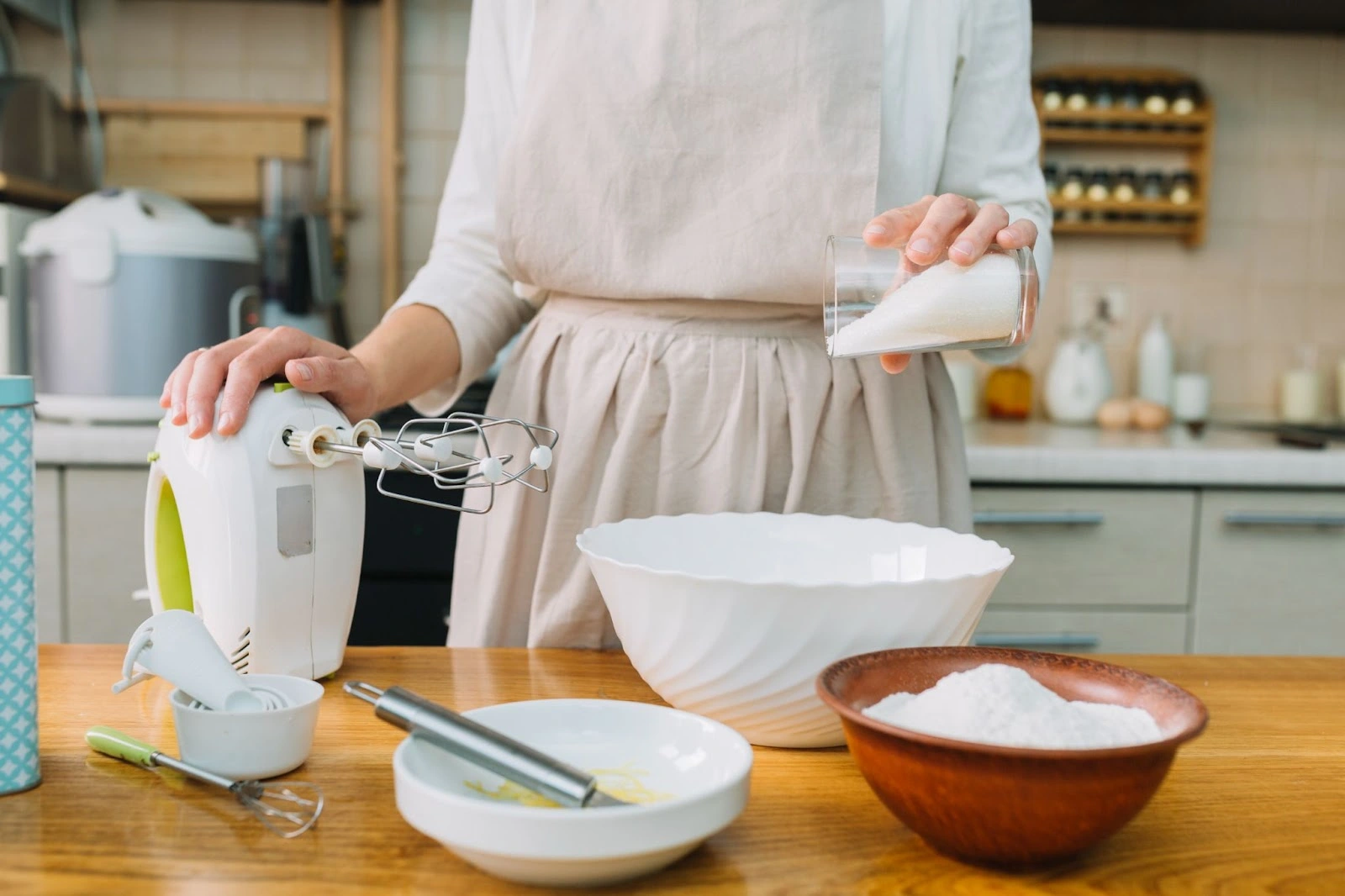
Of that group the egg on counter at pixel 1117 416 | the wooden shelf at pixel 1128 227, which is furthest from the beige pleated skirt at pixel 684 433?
the wooden shelf at pixel 1128 227

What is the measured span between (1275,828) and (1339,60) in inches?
→ 83.4

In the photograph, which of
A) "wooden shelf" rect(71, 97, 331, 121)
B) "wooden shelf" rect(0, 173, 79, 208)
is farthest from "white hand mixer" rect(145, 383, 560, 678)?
"wooden shelf" rect(71, 97, 331, 121)

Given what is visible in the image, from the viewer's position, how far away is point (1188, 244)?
221cm

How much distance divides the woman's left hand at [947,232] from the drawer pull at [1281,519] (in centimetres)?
118

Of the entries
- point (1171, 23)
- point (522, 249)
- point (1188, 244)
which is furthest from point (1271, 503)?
point (522, 249)

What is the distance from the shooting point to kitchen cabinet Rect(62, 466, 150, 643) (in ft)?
5.24

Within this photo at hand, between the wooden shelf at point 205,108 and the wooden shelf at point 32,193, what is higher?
the wooden shelf at point 205,108

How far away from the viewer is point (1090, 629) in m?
1.70

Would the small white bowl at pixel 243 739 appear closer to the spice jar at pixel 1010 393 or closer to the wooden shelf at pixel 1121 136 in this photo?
the spice jar at pixel 1010 393

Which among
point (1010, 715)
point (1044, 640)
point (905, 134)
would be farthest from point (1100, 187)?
point (1010, 715)

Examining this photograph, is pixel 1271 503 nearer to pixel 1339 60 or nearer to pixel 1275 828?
pixel 1339 60

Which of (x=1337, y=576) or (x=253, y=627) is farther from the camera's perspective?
(x=1337, y=576)

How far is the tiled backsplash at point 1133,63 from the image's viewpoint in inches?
81.5

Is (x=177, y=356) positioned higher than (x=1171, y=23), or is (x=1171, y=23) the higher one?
(x=1171, y=23)
